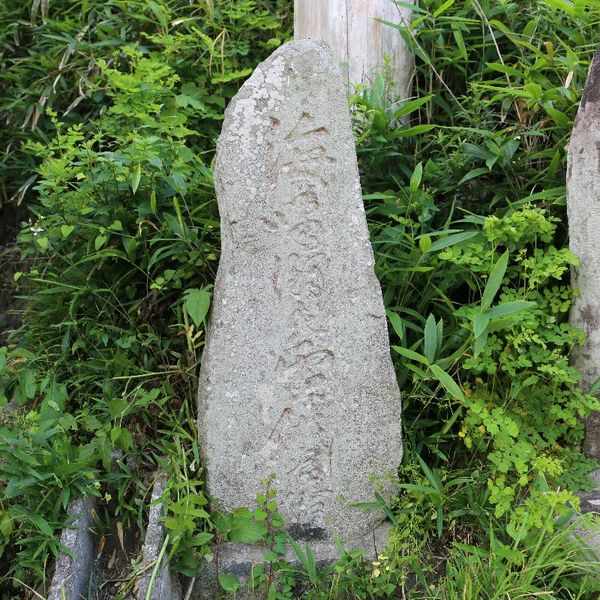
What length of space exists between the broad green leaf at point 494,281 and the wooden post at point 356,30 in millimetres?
1223

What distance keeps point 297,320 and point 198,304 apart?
1.33 feet

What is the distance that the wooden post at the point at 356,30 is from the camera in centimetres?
347

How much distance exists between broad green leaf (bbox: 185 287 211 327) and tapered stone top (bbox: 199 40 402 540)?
0.17m

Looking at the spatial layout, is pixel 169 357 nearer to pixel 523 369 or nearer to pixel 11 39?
pixel 523 369

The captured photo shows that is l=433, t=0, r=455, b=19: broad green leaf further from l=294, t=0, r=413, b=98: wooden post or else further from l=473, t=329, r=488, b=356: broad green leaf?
l=473, t=329, r=488, b=356: broad green leaf

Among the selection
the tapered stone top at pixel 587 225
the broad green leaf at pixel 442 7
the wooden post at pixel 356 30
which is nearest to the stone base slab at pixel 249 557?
the tapered stone top at pixel 587 225

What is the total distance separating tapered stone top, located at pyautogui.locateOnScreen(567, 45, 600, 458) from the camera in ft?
8.96

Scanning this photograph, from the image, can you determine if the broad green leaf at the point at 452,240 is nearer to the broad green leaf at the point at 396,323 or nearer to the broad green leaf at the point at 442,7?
the broad green leaf at the point at 396,323

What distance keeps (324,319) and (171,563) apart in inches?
35.3

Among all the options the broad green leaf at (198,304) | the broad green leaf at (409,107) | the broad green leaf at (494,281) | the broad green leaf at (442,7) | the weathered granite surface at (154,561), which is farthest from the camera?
the broad green leaf at (442,7)

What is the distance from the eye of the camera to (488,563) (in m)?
2.48

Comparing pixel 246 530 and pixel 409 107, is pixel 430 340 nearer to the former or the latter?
pixel 246 530

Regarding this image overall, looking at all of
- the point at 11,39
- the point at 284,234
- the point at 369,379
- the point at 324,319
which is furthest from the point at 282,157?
the point at 11,39

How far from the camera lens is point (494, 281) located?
8.79 ft
